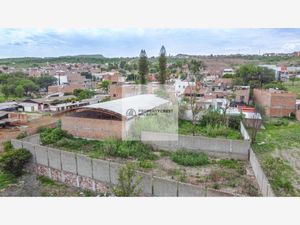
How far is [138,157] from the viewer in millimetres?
6980

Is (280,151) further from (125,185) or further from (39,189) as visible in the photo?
(39,189)

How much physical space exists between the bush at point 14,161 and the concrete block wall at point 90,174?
0.82 ft

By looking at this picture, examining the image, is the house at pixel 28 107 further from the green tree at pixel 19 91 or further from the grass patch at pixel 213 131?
the grass patch at pixel 213 131

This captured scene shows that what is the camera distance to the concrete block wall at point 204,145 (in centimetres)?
698

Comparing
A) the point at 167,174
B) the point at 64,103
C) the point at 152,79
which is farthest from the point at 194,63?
the point at 167,174

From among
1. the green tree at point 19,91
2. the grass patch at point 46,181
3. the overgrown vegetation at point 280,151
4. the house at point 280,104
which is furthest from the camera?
the green tree at point 19,91

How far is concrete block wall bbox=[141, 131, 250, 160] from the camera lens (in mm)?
6980

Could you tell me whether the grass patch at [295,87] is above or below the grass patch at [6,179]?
above

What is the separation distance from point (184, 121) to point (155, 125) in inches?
105

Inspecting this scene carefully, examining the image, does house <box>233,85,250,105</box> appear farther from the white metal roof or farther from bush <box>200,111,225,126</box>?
bush <box>200,111,225,126</box>

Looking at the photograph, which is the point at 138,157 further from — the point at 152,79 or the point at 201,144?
the point at 152,79

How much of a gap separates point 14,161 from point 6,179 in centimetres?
45

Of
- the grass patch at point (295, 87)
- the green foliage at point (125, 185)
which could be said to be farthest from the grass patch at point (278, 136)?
the grass patch at point (295, 87)

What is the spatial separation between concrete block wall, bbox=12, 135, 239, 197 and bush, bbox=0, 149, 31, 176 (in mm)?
251
